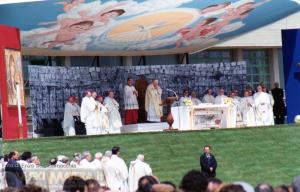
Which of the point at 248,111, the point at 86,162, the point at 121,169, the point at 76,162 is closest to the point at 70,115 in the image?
the point at 248,111

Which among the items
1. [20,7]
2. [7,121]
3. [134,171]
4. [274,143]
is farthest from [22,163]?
[274,143]

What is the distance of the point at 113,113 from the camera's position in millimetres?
30656

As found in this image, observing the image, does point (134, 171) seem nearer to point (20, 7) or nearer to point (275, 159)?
point (275, 159)

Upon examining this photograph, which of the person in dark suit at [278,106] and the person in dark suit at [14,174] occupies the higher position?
the person in dark suit at [278,106]

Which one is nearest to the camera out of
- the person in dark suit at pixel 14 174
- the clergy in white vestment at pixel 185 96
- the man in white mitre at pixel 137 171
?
the person in dark suit at pixel 14 174

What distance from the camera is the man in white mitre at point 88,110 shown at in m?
28.9

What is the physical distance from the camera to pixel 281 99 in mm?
33969

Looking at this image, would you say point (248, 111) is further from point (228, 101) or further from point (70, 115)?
point (70, 115)

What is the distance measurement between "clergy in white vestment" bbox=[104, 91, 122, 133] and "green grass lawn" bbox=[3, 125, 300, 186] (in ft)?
16.8

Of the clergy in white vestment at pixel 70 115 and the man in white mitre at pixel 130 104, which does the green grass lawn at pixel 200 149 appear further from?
the man in white mitre at pixel 130 104

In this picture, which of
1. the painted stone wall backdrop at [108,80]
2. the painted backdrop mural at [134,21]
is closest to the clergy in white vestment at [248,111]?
the painted backdrop mural at [134,21]

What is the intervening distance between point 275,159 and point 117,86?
1019cm

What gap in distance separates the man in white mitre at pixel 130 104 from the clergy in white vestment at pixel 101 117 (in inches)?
97.5

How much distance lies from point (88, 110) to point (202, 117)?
356 centimetres
